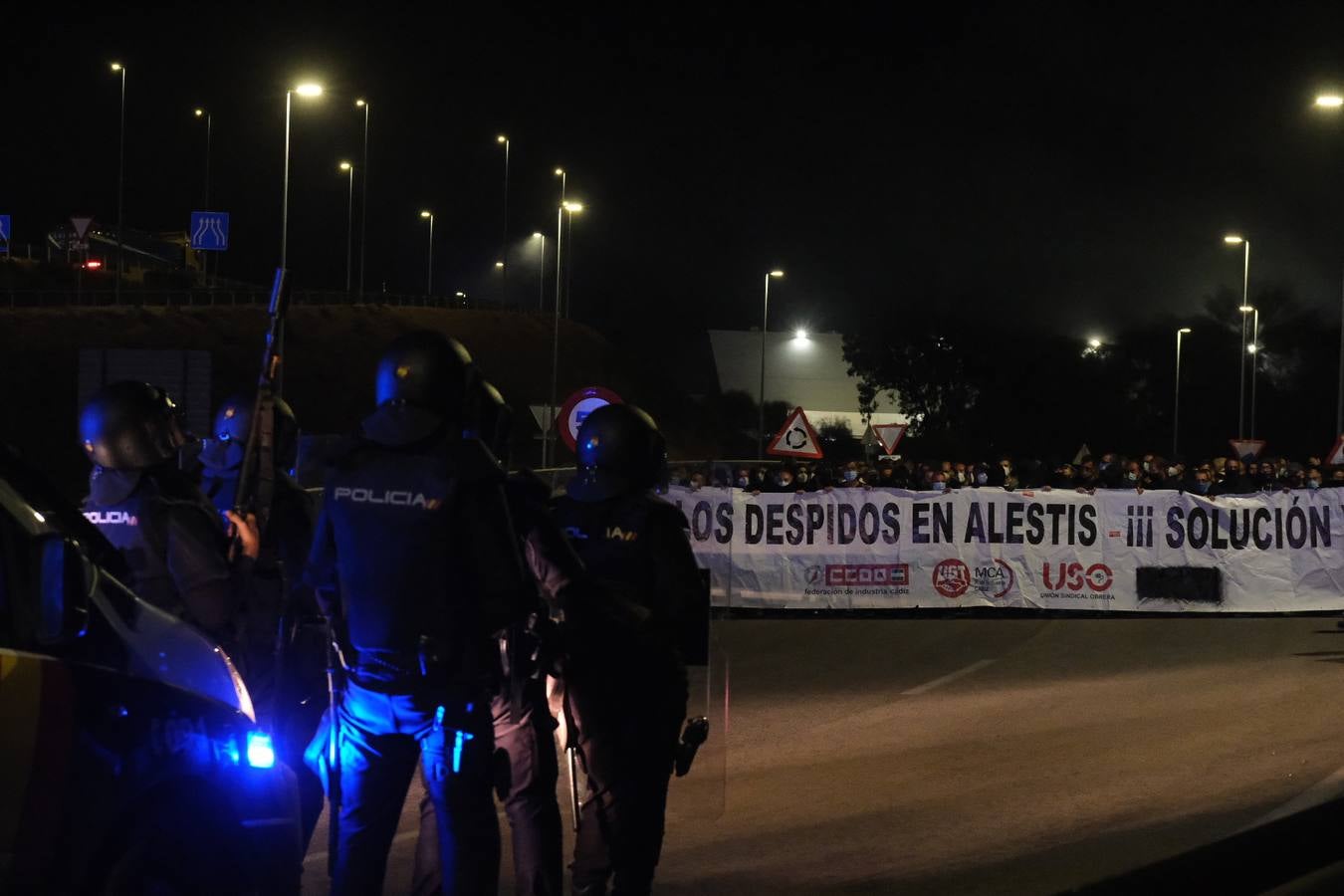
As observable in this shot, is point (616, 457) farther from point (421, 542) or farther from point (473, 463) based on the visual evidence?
point (421, 542)

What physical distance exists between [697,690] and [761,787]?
2908mm

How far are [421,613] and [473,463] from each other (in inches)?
17.7

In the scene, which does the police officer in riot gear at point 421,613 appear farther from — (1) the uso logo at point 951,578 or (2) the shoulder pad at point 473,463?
(1) the uso logo at point 951,578

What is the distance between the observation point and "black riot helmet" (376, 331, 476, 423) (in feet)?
16.4

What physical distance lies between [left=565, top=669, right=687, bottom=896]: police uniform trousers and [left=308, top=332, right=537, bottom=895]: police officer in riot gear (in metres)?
0.80

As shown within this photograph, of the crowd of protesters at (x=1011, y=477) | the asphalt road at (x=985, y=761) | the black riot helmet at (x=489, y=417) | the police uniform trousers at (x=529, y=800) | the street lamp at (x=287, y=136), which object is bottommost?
the asphalt road at (x=985, y=761)

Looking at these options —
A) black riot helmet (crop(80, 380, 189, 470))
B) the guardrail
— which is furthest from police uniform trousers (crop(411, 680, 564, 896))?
the guardrail

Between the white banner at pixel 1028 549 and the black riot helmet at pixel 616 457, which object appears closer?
the black riot helmet at pixel 616 457

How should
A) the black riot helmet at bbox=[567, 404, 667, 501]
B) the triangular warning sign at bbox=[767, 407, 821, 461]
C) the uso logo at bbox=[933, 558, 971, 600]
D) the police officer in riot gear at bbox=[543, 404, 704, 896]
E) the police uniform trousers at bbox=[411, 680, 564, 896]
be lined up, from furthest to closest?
1. the triangular warning sign at bbox=[767, 407, 821, 461]
2. the uso logo at bbox=[933, 558, 971, 600]
3. the black riot helmet at bbox=[567, 404, 667, 501]
4. the police officer in riot gear at bbox=[543, 404, 704, 896]
5. the police uniform trousers at bbox=[411, 680, 564, 896]

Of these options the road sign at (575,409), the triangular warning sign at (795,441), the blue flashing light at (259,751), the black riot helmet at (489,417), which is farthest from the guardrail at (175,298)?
the blue flashing light at (259,751)

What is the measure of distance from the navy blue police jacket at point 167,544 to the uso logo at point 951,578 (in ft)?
49.2

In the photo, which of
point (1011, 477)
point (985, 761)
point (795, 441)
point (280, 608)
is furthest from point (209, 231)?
point (280, 608)

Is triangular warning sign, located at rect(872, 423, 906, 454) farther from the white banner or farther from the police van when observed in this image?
the police van

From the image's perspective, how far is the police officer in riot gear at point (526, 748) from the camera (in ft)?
16.7
